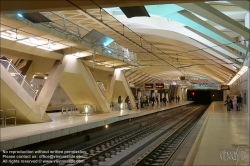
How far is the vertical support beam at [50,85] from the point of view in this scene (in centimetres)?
1302

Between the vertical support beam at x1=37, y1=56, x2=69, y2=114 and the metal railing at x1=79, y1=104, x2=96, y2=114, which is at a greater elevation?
the vertical support beam at x1=37, y1=56, x2=69, y2=114

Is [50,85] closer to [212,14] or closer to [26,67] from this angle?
[26,67]

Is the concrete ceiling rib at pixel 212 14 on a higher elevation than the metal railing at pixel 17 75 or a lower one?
higher

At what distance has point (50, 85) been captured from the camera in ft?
45.3

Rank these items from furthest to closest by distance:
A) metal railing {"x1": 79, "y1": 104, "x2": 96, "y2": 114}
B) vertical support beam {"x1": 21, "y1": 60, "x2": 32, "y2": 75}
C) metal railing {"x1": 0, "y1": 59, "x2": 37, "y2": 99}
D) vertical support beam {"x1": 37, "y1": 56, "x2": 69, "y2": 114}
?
metal railing {"x1": 79, "y1": 104, "x2": 96, "y2": 114} → vertical support beam {"x1": 21, "y1": 60, "x2": 32, "y2": 75} → vertical support beam {"x1": 37, "y1": 56, "x2": 69, "y2": 114} → metal railing {"x1": 0, "y1": 59, "x2": 37, "y2": 99}

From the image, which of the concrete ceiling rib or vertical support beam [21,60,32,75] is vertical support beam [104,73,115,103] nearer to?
vertical support beam [21,60,32,75]

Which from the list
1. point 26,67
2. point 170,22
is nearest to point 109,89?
point 170,22

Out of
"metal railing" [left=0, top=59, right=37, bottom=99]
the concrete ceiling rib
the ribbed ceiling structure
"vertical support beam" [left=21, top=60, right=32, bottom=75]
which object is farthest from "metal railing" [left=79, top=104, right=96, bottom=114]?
the concrete ceiling rib

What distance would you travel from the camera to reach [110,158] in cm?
945

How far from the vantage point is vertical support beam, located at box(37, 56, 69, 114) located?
1302 cm

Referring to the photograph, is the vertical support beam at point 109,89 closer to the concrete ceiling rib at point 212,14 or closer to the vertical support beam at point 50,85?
the vertical support beam at point 50,85

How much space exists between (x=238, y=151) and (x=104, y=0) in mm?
5161

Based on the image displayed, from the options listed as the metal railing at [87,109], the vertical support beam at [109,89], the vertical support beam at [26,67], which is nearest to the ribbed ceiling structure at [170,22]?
the vertical support beam at [109,89]

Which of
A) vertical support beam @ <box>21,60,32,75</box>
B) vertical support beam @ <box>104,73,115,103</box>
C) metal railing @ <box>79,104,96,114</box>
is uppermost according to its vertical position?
vertical support beam @ <box>21,60,32,75</box>
